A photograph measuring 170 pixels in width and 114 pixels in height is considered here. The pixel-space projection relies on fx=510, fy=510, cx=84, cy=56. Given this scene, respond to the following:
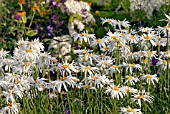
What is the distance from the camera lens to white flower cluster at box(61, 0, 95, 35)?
556cm

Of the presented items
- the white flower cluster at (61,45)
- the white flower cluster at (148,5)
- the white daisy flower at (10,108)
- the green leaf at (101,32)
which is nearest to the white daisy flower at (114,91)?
the white daisy flower at (10,108)

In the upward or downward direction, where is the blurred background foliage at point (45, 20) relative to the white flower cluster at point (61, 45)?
upward

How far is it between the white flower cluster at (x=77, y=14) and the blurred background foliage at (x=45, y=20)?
3.3 inches

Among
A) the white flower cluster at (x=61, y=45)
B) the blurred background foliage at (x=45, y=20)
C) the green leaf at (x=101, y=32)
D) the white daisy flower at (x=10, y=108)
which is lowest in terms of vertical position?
the white daisy flower at (x=10, y=108)

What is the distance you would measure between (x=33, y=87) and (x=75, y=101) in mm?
353

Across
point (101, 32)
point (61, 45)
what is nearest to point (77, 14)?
point (101, 32)

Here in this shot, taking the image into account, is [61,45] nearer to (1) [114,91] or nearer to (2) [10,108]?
(2) [10,108]

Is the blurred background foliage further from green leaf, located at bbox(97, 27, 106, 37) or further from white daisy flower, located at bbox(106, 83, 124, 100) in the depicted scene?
white daisy flower, located at bbox(106, 83, 124, 100)

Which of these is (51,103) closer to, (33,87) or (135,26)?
(33,87)

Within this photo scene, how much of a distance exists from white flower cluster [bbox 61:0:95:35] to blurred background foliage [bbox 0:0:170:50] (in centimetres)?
8

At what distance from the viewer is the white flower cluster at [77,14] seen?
5.56 metres

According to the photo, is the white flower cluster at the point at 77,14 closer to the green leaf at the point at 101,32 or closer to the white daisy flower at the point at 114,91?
the green leaf at the point at 101,32

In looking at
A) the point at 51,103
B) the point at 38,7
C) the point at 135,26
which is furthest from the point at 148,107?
the point at 38,7

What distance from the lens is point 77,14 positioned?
5535mm
